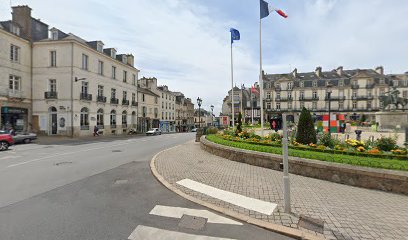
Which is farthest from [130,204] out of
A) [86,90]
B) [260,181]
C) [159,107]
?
[159,107]

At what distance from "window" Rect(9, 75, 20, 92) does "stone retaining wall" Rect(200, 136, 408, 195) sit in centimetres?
3039

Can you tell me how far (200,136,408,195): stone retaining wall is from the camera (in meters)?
6.22

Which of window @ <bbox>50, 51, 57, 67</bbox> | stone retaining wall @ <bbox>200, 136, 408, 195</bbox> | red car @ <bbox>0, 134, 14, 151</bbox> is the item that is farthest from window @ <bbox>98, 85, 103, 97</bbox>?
stone retaining wall @ <bbox>200, 136, 408, 195</bbox>

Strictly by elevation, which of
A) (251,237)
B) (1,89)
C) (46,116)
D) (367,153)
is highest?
(1,89)

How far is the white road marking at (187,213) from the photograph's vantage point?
4.71 m

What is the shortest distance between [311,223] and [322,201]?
1.45m

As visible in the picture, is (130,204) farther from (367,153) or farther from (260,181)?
(367,153)

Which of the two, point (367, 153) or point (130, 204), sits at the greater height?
point (367, 153)

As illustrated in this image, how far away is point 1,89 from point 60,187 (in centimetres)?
2559

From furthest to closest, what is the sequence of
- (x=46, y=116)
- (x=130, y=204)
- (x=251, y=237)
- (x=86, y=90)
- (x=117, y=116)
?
(x=117, y=116)
(x=86, y=90)
(x=46, y=116)
(x=130, y=204)
(x=251, y=237)

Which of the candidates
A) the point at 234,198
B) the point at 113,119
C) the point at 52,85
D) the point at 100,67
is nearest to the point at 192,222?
the point at 234,198

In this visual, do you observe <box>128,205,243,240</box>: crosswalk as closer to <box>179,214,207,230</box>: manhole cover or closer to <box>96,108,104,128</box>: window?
<box>179,214,207,230</box>: manhole cover

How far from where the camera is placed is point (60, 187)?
22.6 ft

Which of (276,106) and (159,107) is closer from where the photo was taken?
(159,107)
